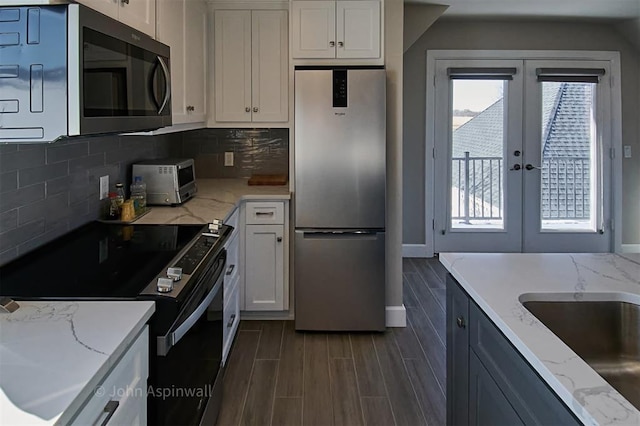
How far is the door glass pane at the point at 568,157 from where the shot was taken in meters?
5.43

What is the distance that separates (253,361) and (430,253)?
3.00 m

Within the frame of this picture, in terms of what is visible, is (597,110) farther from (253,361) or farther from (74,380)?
(74,380)

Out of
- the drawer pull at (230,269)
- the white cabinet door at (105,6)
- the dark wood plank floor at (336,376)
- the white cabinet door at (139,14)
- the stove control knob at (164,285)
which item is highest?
the white cabinet door at (139,14)

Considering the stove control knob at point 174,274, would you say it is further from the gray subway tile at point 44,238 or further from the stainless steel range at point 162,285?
the gray subway tile at point 44,238

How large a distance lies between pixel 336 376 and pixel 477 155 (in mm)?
3395

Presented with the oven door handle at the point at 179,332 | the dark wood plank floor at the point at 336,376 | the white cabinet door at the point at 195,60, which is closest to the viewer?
the oven door handle at the point at 179,332

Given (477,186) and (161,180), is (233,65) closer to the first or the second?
(161,180)

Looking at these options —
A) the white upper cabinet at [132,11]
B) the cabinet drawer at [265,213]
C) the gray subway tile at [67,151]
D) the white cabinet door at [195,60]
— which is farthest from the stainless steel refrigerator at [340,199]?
the gray subway tile at [67,151]

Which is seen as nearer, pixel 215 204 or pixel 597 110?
pixel 215 204

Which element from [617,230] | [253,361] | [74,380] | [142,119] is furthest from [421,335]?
[617,230]

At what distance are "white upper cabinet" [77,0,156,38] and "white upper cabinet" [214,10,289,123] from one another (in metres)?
1.25

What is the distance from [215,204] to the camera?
305 cm

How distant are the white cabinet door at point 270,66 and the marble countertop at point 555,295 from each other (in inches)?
80.7

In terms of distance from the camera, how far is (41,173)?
6.55 feet
